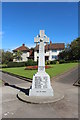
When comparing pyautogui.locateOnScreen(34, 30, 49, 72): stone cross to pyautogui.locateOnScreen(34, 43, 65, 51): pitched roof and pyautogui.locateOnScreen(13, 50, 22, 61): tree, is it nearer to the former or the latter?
pyautogui.locateOnScreen(34, 43, 65, 51): pitched roof

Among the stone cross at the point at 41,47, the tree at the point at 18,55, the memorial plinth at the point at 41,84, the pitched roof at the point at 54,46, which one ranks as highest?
the pitched roof at the point at 54,46

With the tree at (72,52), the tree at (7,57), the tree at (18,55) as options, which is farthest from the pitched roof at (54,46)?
the tree at (7,57)

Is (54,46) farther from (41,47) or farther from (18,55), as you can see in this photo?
(41,47)

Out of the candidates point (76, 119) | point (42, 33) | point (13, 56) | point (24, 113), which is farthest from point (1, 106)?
point (13, 56)

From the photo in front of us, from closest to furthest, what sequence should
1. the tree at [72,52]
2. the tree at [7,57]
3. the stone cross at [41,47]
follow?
the stone cross at [41,47]
the tree at [72,52]
the tree at [7,57]

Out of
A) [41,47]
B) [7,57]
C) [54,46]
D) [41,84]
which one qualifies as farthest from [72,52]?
[41,84]

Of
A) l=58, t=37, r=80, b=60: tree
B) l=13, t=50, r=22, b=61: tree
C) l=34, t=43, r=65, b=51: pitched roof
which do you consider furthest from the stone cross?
l=13, t=50, r=22, b=61: tree

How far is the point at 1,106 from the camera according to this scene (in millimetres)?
6551

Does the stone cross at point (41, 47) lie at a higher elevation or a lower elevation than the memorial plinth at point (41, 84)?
higher

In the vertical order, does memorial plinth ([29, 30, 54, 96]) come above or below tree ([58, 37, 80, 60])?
below

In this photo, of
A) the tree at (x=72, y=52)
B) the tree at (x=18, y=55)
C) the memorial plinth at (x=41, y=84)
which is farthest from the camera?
the tree at (x=18, y=55)

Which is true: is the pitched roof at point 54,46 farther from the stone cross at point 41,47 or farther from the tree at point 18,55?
the stone cross at point 41,47

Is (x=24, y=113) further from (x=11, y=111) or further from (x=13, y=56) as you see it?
(x=13, y=56)

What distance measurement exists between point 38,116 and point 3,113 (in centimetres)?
176
